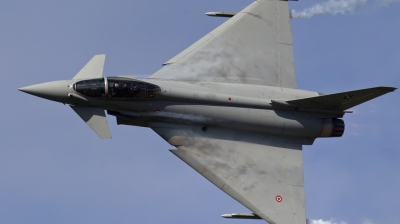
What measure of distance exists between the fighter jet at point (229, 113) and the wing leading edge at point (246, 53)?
4 centimetres

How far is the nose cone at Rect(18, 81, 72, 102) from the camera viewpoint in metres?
28.5

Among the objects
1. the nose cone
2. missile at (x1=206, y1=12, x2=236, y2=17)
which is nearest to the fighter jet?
the nose cone

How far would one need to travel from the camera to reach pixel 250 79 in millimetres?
31422

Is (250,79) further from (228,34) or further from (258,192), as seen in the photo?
(258,192)

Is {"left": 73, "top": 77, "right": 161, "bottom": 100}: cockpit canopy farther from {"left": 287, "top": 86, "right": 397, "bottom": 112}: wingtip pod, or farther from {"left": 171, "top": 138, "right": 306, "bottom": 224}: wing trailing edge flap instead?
{"left": 287, "top": 86, "right": 397, "bottom": 112}: wingtip pod

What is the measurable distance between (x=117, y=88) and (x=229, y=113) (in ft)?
14.3

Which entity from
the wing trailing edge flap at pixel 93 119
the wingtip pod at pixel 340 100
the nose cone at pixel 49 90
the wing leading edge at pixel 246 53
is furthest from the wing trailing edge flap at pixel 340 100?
the nose cone at pixel 49 90

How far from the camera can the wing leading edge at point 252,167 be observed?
29406 millimetres

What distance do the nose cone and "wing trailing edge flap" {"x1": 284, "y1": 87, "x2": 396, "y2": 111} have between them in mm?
8433

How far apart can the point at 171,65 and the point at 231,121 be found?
10.7 ft

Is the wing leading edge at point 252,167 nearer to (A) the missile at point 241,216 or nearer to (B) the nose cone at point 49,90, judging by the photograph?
(A) the missile at point 241,216

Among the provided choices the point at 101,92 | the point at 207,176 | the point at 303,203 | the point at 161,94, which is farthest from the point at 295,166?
the point at 101,92

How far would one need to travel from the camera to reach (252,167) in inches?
1191

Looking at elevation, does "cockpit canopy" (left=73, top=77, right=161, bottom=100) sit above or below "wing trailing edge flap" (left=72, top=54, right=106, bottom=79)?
below
